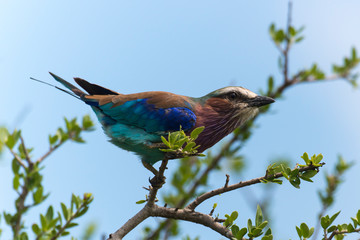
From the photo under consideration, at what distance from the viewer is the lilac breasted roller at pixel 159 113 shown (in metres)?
4.77

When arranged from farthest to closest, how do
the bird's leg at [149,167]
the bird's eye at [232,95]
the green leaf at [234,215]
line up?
the bird's eye at [232,95] < the bird's leg at [149,167] < the green leaf at [234,215]

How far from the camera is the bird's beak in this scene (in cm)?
515

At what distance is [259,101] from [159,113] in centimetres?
116

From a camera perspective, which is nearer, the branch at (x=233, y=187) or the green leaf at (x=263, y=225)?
the green leaf at (x=263, y=225)

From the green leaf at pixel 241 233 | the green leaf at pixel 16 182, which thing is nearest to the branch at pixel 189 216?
the green leaf at pixel 241 233

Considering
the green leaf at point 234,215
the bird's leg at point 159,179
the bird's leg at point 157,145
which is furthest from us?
the bird's leg at point 157,145

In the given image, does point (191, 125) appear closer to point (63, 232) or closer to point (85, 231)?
point (85, 231)

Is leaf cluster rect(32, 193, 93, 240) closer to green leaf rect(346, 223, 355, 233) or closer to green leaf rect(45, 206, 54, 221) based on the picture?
green leaf rect(45, 206, 54, 221)

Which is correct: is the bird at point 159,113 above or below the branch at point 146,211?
above

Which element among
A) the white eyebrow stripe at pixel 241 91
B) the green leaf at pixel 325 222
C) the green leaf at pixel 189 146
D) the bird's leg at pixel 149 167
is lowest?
the green leaf at pixel 325 222

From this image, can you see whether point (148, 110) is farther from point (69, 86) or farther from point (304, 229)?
point (304, 229)

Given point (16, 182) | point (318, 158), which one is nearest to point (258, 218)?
point (318, 158)

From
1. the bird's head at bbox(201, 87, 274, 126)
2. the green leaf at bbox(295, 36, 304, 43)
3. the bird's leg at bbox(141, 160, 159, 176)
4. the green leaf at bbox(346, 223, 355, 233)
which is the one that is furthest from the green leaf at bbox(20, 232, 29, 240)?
the green leaf at bbox(295, 36, 304, 43)

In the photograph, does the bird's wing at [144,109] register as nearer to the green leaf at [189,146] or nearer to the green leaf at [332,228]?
the green leaf at [189,146]
